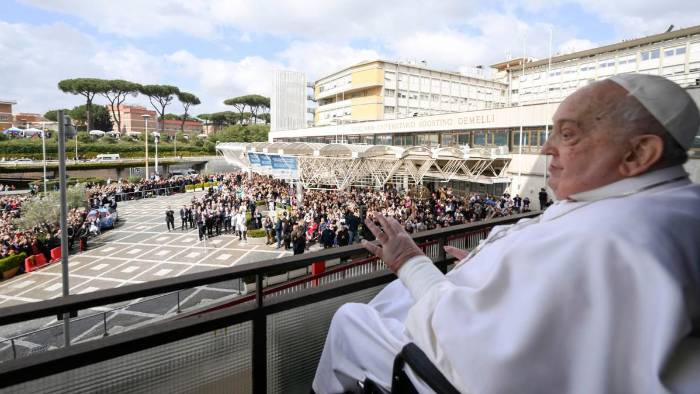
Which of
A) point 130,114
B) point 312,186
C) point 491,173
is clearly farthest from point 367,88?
point 130,114

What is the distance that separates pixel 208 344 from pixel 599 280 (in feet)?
5.19

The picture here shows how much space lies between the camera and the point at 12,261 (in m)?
15.3

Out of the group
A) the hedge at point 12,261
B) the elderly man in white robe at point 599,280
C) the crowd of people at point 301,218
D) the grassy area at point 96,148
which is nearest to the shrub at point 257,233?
the crowd of people at point 301,218

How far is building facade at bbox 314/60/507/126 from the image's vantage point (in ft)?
181

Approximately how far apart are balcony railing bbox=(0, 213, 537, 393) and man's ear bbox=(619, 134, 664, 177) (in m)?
1.33

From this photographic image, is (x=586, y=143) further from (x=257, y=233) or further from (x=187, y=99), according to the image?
(x=187, y=99)

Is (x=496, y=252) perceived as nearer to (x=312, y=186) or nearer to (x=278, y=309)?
(x=278, y=309)

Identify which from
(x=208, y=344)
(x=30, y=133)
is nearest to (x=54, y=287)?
(x=208, y=344)

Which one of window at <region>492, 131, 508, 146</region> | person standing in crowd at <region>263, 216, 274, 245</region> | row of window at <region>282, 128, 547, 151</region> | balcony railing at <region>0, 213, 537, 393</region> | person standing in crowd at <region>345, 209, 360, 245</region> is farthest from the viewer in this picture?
window at <region>492, 131, 508, 146</region>

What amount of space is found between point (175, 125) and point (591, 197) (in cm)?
12724

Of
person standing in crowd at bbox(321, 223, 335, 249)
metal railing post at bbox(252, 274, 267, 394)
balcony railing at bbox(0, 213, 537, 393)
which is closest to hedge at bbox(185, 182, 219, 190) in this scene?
person standing in crowd at bbox(321, 223, 335, 249)

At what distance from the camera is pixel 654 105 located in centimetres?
110

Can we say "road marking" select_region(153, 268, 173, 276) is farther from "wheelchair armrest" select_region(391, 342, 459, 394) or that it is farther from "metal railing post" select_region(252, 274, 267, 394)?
"wheelchair armrest" select_region(391, 342, 459, 394)

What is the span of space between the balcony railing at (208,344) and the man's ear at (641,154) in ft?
4.37
